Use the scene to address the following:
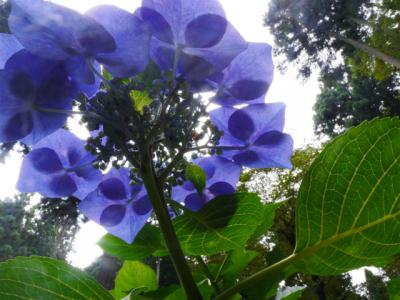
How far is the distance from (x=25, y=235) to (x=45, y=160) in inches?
1264

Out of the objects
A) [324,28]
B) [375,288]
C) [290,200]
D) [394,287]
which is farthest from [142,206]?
[375,288]

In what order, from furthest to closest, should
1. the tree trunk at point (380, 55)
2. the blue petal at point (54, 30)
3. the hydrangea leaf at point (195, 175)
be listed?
the tree trunk at point (380, 55)
the hydrangea leaf at point (195, 175)
the blue petal at point (54, 30)

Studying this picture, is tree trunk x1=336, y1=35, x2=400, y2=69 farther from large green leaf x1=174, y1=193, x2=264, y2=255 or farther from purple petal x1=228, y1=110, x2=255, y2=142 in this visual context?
large green leaf x1=174, y1=193, x2=264, y2=255

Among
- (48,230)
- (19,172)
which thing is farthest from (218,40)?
(48,230)

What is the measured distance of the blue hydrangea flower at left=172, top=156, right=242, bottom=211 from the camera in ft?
2.13

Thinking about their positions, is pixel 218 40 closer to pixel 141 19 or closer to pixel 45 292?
pixel 141 19

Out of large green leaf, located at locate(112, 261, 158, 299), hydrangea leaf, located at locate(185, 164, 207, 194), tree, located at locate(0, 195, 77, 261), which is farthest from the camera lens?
tree, located at locate(0, 195, 77, 261)

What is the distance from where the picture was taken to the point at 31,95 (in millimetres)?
497

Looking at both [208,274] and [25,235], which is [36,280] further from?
[25,235]

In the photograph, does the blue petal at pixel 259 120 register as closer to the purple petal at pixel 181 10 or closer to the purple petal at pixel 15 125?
the purple petal at pixel 181 10

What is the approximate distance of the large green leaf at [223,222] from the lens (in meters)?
0.53

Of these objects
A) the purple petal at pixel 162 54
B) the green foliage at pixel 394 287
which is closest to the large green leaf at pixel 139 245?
the purple petal at pixel 162 54

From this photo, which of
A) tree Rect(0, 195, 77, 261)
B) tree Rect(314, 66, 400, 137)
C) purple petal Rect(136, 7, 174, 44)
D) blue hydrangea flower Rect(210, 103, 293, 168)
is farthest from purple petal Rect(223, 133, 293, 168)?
tree Rect(0, 195, 77, 261)

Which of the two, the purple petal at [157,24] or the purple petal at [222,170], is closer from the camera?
the purple petal at [157,24]
